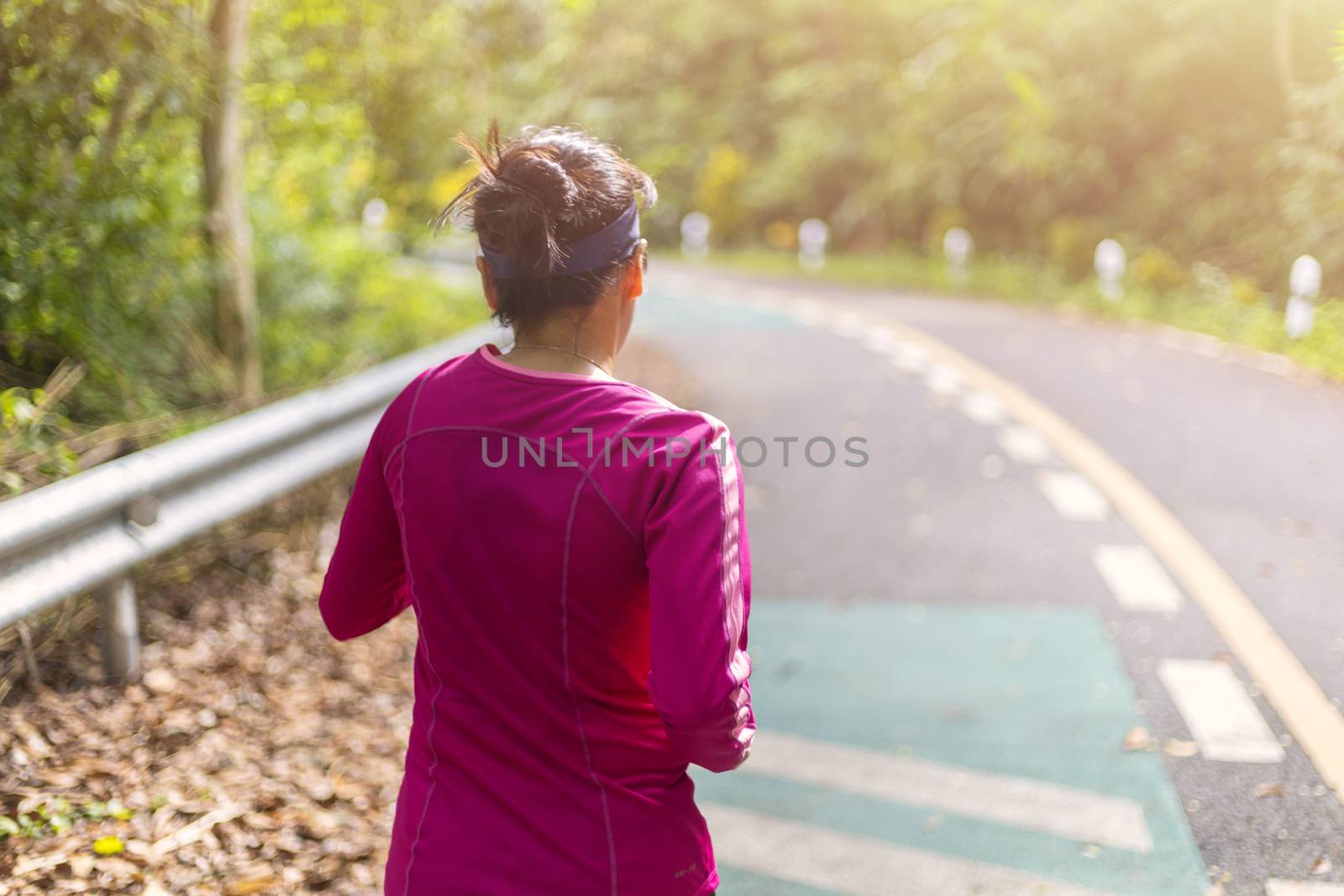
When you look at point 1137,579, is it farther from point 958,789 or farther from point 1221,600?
Answer: point 958,789

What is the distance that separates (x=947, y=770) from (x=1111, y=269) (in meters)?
14.2

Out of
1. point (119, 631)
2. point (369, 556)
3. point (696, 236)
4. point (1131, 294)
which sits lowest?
point (696, 236)

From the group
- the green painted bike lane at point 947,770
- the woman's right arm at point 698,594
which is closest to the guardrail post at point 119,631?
the green painted bike lane at point 947,770

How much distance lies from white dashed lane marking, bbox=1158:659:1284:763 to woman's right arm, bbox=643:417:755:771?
9.61 ft

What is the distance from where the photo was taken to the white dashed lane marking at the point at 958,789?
375 centimetres

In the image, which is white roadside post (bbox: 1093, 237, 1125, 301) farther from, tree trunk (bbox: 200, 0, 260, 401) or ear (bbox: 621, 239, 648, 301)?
ear (bbox: 621, 239, 648, 301)

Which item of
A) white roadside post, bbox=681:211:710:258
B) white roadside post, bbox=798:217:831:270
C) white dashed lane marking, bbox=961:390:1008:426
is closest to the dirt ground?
white dashed lane marking, bbox=961:390:1008:426

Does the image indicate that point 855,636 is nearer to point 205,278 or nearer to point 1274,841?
point 1274,841

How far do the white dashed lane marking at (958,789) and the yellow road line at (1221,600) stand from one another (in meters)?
0.65

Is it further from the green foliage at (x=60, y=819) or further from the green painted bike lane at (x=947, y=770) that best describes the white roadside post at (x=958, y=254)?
the green foliage at (x=60, y=819)

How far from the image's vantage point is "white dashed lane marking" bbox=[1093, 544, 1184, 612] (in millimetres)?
5523

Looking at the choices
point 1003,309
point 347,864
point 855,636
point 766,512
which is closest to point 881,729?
point 855,636

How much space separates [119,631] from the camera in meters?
4.04

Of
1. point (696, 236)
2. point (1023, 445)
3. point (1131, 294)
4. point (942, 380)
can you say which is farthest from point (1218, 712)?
point (696, 236)
